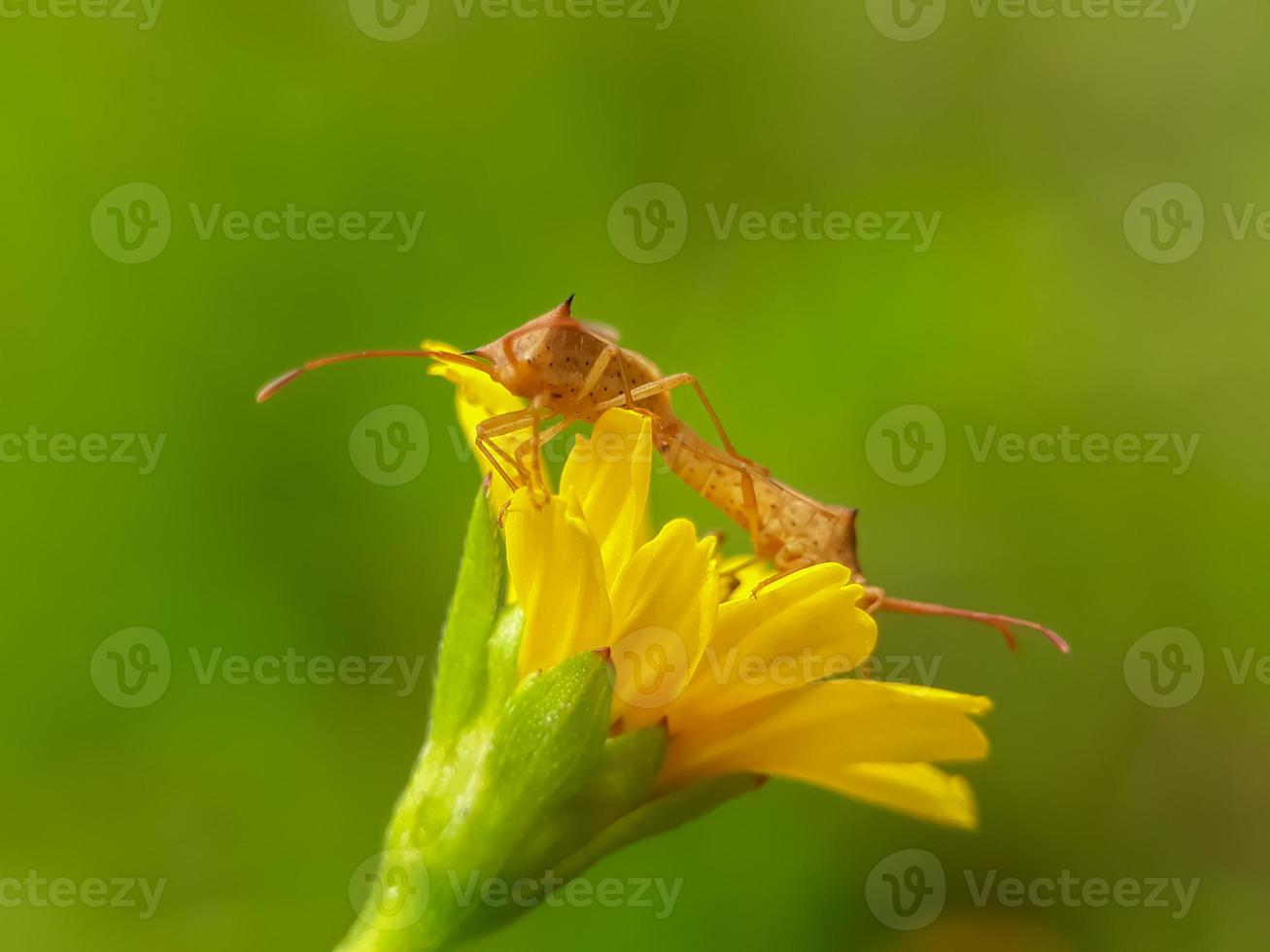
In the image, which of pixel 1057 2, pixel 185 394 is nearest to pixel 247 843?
pixel 185 394

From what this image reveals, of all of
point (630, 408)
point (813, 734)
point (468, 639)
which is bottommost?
point (813, 734)

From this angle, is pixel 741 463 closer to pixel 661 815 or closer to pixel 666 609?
pixel 666 609

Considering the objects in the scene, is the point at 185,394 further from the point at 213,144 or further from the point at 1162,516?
the point at 1162,516

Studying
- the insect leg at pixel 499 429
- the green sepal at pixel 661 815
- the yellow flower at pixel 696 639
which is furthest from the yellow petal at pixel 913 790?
the insect leg at pixel 499 429

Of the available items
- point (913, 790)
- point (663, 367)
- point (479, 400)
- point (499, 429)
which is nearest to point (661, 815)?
point (913, 790)

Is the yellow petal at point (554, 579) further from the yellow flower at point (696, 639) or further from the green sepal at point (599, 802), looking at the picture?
the green sepal at point (599, 802)

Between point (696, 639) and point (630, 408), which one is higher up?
point (630, 408)

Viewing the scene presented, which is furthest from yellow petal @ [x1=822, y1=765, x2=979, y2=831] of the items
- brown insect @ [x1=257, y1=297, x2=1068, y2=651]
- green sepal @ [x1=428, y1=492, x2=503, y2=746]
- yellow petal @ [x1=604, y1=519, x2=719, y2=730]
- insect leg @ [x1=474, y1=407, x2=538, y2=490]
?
insect leg @ [x1=474, y1=407, x2=538, y2=490]
